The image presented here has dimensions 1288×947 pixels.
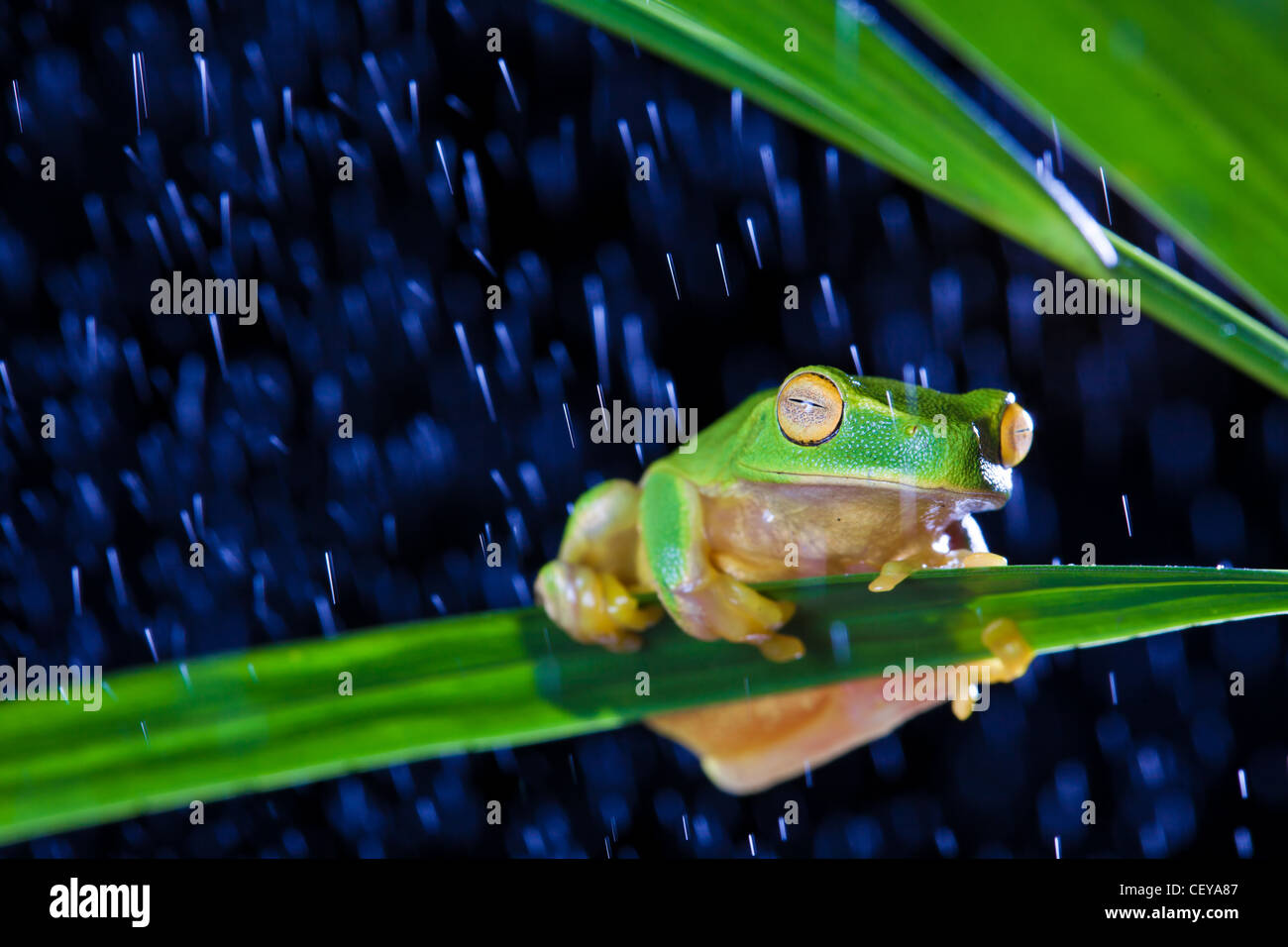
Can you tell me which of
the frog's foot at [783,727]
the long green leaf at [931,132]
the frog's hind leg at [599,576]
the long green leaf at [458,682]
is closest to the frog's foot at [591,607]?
the frog's hind leg at [599,576]

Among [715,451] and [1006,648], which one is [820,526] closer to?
[715,451]

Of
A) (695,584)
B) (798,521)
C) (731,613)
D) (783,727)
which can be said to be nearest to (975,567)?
(731,613)

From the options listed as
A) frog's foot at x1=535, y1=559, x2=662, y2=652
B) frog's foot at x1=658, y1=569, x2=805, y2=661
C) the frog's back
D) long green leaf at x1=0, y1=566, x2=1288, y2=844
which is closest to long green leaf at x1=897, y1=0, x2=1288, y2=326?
long green leaf at x1=0, y1=566, x2=1288, y2=844

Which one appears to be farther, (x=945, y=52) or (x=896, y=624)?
(x=945, y=52)

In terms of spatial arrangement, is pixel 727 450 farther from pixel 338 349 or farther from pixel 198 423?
pixel 198 423

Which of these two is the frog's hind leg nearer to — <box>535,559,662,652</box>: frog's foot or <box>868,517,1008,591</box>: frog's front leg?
<box>535,559,662,652</box>: frog's foot

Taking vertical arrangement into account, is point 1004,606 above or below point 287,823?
above

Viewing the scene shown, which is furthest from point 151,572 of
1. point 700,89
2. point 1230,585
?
point 1230,585

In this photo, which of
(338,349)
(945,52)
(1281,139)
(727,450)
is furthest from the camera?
(338,349)
